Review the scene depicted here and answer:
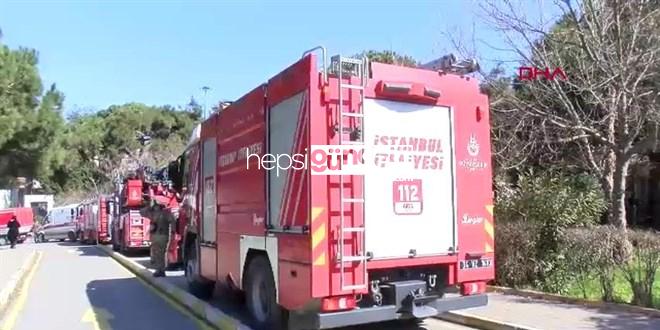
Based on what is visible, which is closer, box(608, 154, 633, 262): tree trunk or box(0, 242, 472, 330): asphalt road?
box(0, 242, 472, 330): asphalt road

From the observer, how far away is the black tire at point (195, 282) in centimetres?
1160

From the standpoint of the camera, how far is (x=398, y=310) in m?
7.24

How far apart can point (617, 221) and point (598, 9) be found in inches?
163

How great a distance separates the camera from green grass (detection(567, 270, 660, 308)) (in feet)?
31.2

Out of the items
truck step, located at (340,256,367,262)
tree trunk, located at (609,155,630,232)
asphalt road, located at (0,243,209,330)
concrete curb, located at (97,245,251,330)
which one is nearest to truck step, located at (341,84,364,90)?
truck step, located at (340,256,367,262)

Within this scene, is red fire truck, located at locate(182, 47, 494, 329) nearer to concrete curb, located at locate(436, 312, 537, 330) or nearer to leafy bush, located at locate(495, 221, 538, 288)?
concrete curb, located at locate(436, 312, 537, 330)

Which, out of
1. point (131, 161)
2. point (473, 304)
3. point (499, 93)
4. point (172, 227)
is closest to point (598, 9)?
point (499, 93)

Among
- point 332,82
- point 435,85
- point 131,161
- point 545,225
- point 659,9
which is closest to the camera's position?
point 332,82

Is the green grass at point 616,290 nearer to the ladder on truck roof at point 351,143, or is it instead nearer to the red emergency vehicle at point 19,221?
the ladder on truck roof at point 351,143

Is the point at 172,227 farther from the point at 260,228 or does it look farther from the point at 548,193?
the point at 548,193

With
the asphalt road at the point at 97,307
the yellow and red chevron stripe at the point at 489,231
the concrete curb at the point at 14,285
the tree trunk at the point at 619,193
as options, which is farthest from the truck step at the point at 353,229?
the tree trunk at the point at 619,193

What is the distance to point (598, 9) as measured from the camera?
12750 millimetres

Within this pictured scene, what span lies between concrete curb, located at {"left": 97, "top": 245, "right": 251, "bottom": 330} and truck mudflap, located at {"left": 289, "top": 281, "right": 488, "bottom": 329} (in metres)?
1.26

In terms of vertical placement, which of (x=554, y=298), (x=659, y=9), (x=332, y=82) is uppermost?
(x=659, y=9)
